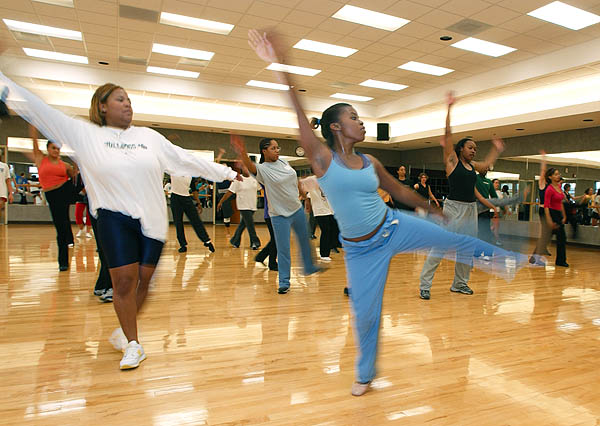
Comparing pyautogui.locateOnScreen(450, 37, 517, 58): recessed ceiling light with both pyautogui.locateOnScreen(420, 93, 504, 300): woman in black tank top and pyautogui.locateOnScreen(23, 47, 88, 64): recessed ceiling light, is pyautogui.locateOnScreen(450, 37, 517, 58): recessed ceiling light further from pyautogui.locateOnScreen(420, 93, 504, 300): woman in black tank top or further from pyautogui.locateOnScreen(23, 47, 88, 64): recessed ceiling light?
pyautogui.locateOnScreen(23, 47, 88, 64): recessed ceiling light

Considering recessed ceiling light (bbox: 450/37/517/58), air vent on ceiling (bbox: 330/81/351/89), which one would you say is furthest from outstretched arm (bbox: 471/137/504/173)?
air vent on ceiling (bbox: 330/81/351/89)

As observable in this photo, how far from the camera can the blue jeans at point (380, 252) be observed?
76.5 inches

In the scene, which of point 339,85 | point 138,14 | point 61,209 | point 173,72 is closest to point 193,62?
point 173,72

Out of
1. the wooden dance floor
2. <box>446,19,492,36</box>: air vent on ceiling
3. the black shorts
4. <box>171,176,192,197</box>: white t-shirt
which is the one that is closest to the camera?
the wooden dance floor

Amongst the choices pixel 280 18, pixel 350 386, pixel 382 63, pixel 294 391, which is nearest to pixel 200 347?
pixel 294 391

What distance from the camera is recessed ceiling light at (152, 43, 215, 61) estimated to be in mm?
8781

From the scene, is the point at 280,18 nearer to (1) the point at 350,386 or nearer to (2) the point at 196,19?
(2) the point at 196,19

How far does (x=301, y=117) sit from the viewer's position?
1823 mm

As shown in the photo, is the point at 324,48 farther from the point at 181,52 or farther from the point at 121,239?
the point at 121,239

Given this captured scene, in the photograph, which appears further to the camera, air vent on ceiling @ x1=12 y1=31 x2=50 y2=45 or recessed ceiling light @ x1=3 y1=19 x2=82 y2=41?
air vent on ceiling @ x1=12 y1=31 x2=50 y2=45

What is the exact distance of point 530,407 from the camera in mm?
2025

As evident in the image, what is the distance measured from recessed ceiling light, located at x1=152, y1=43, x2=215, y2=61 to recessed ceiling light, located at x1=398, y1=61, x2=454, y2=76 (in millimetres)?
4292

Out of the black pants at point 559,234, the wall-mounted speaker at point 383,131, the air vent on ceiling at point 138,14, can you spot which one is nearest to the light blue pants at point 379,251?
the black pants at point 559,234

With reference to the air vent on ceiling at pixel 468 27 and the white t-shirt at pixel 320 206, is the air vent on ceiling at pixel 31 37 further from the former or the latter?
the air vent on ceiling at pixel 468 27
